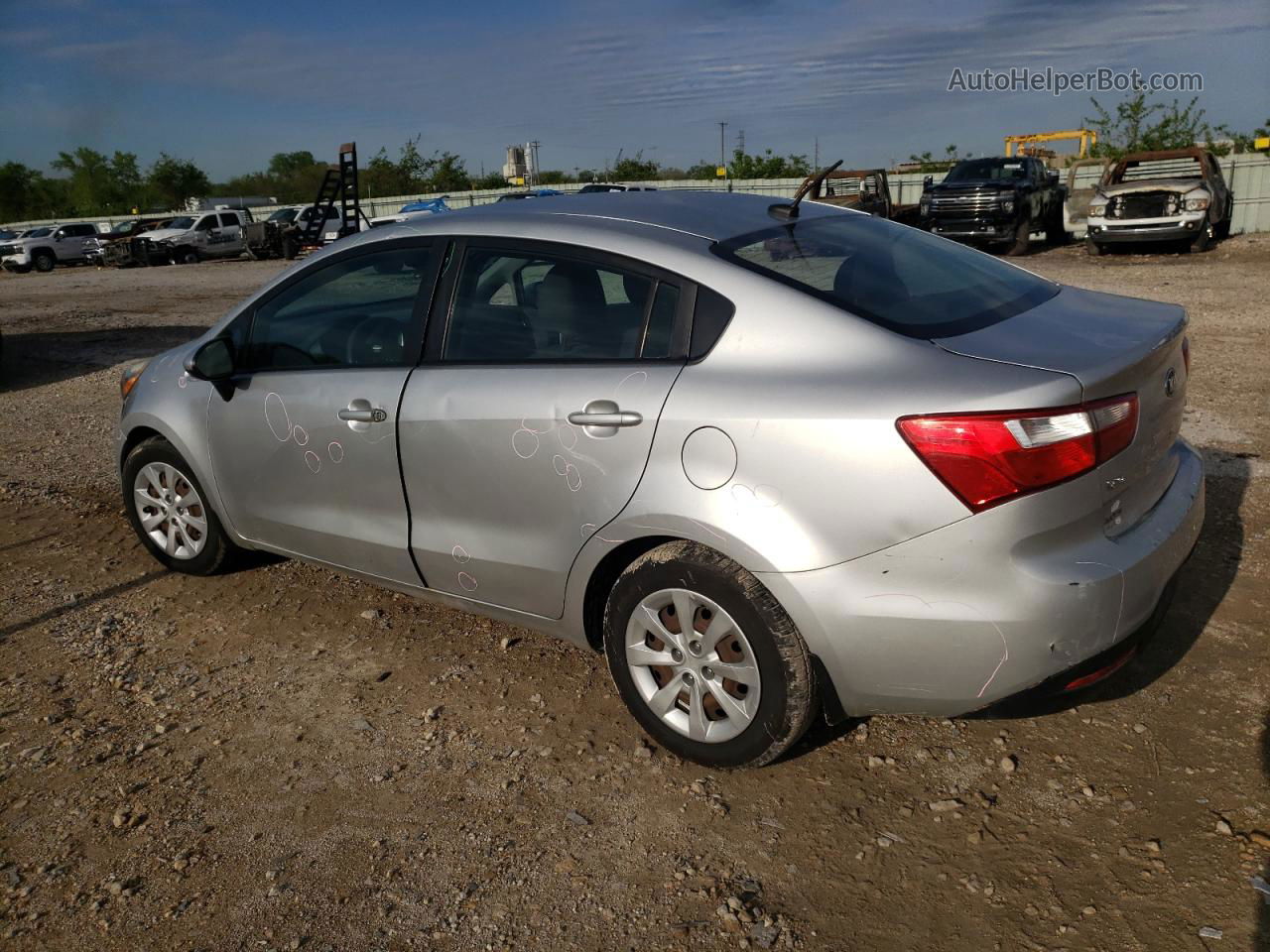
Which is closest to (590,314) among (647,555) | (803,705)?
(647,555)

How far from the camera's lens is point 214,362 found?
4.13 m

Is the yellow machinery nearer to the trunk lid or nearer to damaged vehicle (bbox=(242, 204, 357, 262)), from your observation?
damaged vehicle (bbox=(242, 204, 357, 262))

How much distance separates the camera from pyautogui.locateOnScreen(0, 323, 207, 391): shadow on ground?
37.1 feet

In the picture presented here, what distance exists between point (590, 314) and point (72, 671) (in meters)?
2.55

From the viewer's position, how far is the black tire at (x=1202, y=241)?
703 inches

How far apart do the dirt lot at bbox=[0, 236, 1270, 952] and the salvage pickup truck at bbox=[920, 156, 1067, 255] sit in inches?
656

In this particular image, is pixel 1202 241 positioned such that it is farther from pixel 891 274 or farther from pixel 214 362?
pixel 214 362

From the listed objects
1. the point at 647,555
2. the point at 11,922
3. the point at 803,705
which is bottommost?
the point at 11,922

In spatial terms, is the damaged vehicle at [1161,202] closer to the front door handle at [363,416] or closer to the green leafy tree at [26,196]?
the front door handle at [363,416]

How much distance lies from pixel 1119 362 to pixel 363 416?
246 cm

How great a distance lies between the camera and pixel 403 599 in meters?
4.58

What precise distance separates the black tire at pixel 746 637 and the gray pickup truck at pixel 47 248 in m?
38.1

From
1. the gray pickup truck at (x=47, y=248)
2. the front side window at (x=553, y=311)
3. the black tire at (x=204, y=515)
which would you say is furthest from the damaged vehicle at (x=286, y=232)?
the front side window at (x=553, y=311)

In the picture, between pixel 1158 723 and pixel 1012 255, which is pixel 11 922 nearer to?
pixel 1158 723
